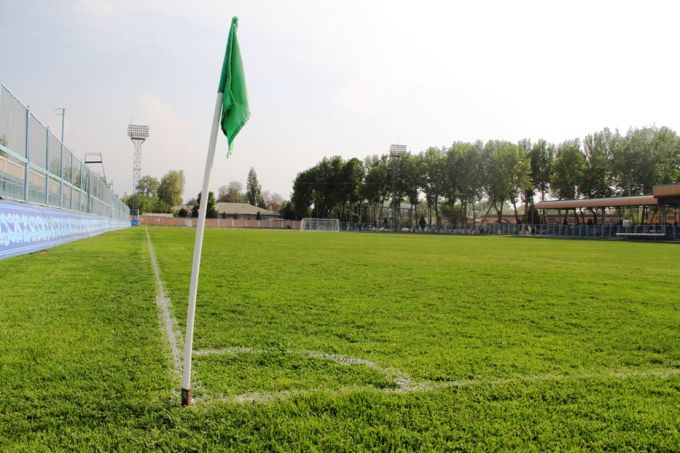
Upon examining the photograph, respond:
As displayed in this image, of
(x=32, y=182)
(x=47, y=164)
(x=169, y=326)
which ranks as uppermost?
(x=47, y=164)

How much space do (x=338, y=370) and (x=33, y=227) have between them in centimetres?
1058

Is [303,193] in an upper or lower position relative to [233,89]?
upper

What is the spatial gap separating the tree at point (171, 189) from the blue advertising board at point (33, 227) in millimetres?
108373

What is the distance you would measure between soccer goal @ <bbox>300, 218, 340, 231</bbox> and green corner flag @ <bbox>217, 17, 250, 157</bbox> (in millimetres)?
72708

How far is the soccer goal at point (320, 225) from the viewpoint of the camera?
2997 inches

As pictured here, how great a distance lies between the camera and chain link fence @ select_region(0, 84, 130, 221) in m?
9.64

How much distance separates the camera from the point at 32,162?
11688 millimetres

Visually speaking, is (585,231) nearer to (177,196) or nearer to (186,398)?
(186,398)

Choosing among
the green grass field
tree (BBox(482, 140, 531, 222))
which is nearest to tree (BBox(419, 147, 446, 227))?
tree (BBox(482, 140, 531, 222))

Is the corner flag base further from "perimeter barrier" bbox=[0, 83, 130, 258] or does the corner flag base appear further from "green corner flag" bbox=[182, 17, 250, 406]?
"perimeter barrier" bbox=[0, 83, 130, 258]

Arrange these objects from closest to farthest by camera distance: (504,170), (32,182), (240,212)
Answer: (32,182)
(504,170)
(240,212)

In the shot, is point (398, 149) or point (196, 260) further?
point (398, 149)

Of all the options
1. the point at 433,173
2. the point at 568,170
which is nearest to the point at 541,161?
the point at 568,170

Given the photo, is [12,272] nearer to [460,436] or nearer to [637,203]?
[460,436]
